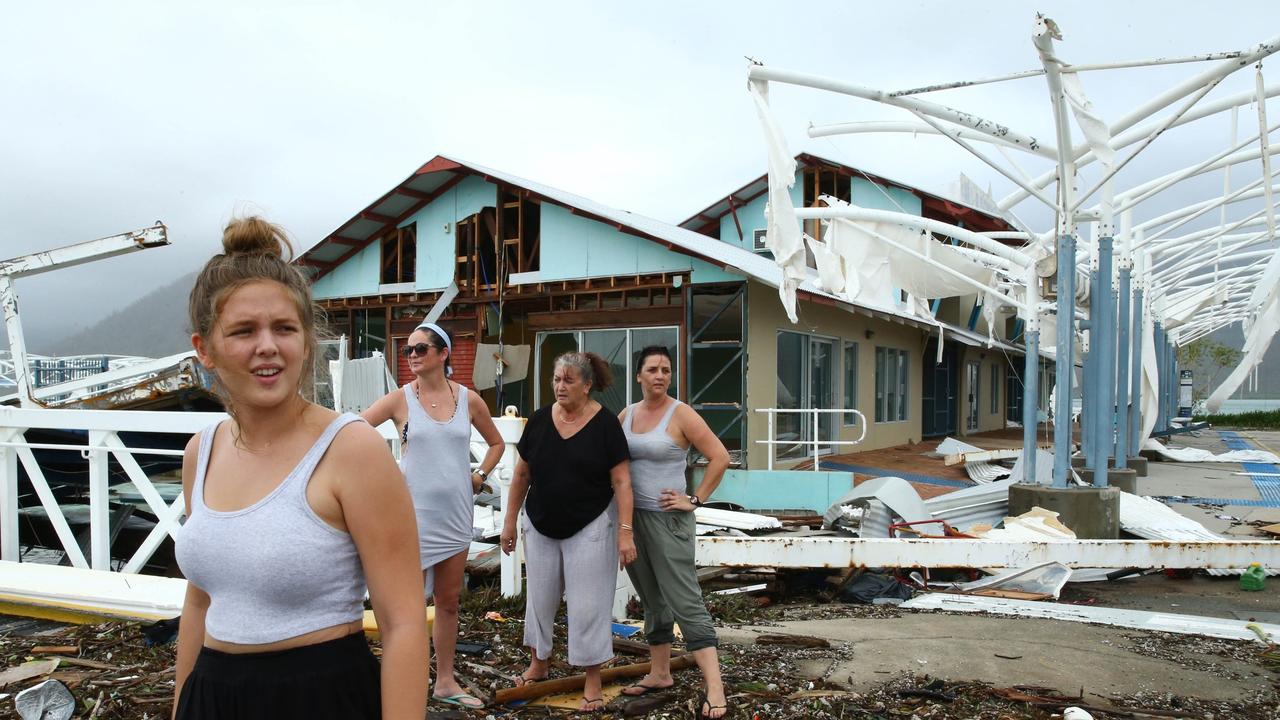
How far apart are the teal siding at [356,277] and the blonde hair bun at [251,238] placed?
14.0 meters

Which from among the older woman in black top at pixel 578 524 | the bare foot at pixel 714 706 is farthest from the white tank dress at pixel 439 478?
the bare foot at pixel 714 706

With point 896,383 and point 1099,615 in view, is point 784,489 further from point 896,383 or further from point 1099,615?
point 896,383

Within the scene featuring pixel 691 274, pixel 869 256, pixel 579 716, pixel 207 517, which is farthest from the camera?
pixel 691 274

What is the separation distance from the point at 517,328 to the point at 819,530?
8.03 meters

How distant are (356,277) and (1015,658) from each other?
13.4 metres

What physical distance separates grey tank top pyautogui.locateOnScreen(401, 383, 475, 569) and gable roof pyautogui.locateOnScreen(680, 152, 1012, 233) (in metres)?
14.2

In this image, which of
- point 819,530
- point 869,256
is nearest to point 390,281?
point 869,256

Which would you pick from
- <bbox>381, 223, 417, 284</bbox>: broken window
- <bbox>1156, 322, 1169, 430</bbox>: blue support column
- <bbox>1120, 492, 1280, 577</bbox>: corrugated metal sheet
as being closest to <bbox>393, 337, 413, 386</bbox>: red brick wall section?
<bbox>381, 223, 417, 284</bbox>: broken window

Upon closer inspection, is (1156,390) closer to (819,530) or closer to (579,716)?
(819,530)

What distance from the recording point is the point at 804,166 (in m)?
19.1

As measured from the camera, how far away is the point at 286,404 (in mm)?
1550

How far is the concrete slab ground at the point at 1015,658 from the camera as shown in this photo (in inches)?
153

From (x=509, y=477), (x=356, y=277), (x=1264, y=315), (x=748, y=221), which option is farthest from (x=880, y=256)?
(x=748, y=221)

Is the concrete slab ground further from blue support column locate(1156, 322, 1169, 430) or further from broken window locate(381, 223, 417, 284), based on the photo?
blue support column locate(1156, 322, 1169, 430)
